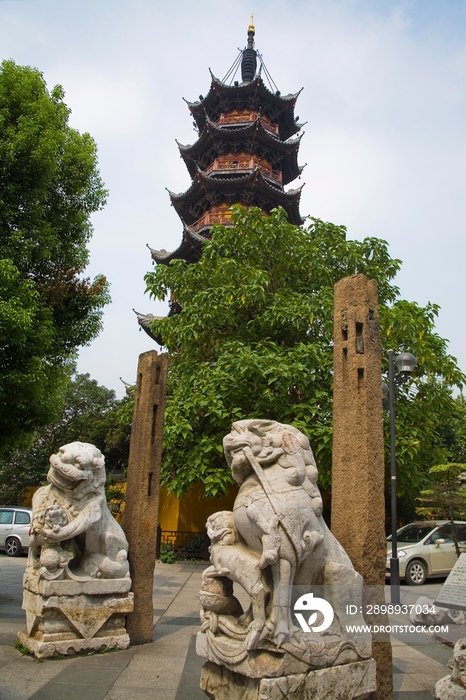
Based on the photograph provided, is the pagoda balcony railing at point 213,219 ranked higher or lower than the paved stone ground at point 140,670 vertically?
higher

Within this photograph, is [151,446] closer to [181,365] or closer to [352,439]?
[352,439]

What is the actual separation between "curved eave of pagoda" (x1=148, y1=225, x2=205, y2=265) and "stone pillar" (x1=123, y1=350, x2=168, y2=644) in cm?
1444

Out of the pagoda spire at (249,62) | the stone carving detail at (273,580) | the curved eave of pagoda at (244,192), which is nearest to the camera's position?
the stone carving detail at (273,580)

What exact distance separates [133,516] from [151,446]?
77 cm

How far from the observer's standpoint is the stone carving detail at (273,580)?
318 centimetres

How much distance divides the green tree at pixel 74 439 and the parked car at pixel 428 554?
43.0ft

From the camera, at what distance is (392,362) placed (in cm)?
914

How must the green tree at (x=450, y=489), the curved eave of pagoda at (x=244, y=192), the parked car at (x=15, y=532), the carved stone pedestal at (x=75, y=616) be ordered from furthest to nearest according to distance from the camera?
the curved eave of pagoda at (x=244, y=192) → the parked car at (x=15, y=532) → the green tree at (x=450, y=489) → the carved stone pedestal at (x=75, y=616)

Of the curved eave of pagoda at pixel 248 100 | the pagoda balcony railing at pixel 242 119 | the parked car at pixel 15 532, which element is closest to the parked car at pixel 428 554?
the parked car at pixel 15 532

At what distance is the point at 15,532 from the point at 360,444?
529 inches

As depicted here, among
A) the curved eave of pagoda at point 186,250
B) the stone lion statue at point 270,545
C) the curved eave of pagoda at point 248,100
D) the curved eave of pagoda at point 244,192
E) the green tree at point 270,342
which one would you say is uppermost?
the curved eave of pagoda at point 248,100

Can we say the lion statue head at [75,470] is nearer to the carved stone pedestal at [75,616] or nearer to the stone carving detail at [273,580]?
the carved stone pedestal at [75,616]

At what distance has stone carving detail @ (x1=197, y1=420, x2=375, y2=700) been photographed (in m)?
3.18

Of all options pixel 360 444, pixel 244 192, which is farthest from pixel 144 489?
pixel 244 192
